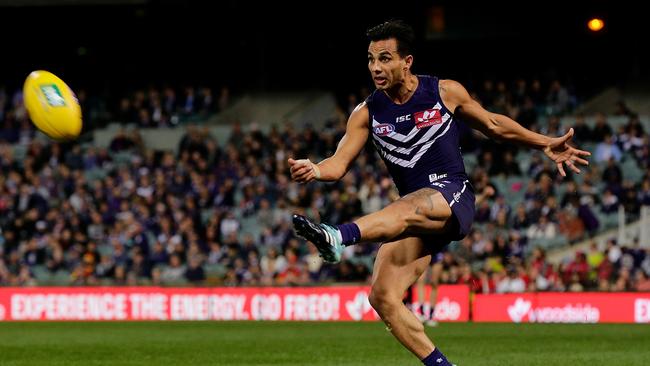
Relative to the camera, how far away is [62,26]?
41156mm

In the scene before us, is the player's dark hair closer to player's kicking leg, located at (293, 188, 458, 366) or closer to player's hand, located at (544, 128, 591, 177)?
player's kicking leg, located at (293, 188, 458, 366)

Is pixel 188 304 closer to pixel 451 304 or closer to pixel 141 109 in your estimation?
pixel 451 304

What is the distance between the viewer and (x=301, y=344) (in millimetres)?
18719

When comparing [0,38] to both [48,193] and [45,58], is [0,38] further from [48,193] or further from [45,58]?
[48,193]

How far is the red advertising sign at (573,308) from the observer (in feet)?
83.2

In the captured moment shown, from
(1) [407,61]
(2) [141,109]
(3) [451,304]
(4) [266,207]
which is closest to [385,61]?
(1) [407,61]

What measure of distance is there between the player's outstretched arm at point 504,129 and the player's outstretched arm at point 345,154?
67 centimetres

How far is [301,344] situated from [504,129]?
9.14 m

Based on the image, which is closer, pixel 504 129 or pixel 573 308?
pixel 504 129

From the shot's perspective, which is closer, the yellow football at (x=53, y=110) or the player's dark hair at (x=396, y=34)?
the player's dark hair at (x=396, y=34)

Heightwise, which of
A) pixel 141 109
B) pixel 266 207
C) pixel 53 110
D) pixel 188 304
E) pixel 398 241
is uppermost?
pixel 141 109

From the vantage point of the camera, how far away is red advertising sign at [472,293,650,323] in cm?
2536

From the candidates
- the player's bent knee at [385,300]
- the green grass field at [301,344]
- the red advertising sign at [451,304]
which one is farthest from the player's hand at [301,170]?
the red advertising sign at [451,304]

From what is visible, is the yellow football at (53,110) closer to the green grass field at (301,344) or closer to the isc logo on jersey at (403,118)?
the isc logo on jersey at (403,118)
